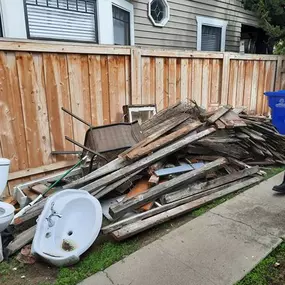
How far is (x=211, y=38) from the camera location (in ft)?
27.8

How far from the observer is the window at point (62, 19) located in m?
4.51

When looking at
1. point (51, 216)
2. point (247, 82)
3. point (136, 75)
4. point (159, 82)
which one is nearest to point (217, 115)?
point (159, 82)

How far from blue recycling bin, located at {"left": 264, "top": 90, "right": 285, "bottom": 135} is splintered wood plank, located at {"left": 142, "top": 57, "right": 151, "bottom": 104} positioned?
9.19ft

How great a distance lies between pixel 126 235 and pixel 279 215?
1.72m

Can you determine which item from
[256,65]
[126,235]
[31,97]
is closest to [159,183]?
[126,235]

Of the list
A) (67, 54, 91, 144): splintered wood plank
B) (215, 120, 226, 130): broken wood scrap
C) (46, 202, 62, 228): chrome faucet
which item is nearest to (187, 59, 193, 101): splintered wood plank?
(215, 120, 226, 130): broken wood scrap

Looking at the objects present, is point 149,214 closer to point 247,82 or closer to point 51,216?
point 51,216

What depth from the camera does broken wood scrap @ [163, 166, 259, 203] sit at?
3.16 metres

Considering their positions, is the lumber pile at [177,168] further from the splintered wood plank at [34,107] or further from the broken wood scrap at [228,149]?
the splintered wood plank at [34,107]

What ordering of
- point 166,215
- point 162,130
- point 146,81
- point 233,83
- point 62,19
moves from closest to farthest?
1. point 166,215
2. point 162,130
3. point 146,81
4. point 62,19
5. point 233,83

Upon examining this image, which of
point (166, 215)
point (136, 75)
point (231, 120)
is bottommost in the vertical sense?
point (166, 215)

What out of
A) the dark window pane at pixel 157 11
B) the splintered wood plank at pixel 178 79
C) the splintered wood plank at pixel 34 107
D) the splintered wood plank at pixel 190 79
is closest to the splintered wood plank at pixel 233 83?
the splintered wood plank at pixel 190 79

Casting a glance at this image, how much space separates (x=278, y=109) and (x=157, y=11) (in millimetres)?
3849

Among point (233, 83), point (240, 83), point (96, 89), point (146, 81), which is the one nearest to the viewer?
point (96, 89)
